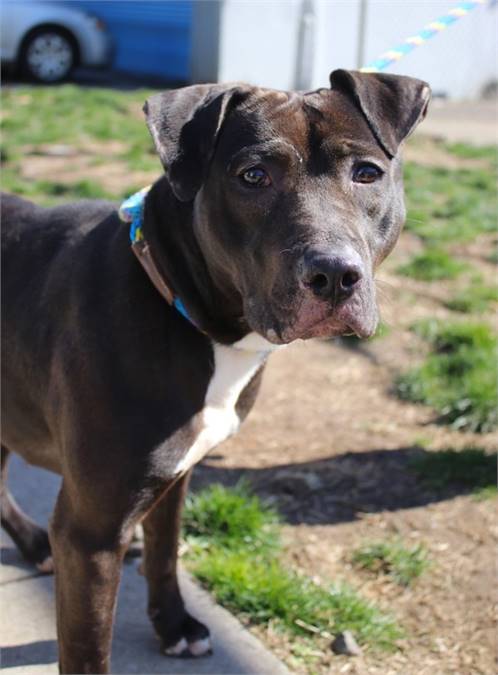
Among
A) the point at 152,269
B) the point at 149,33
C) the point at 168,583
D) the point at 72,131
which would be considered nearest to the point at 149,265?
the point at 152,269

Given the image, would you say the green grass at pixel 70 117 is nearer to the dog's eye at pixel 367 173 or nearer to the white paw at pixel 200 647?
the white paw at pixel 200 647

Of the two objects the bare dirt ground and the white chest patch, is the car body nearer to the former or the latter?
the bare dirt ground

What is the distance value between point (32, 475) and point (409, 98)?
90.2 inches

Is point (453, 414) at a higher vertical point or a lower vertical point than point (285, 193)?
lower

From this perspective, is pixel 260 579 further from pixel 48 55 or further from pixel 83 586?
pixel 48 55

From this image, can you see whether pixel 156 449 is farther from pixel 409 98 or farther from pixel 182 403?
pixel 409 98

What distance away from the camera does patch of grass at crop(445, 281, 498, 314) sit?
6000 mm

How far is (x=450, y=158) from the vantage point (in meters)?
10.3

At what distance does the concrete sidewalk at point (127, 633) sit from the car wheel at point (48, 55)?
442 inches

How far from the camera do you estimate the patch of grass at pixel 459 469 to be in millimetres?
4258

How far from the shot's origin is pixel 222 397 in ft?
9.45

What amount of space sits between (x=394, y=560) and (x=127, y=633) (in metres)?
1.01

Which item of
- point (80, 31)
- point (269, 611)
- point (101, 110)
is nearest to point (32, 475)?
point (269, 611)

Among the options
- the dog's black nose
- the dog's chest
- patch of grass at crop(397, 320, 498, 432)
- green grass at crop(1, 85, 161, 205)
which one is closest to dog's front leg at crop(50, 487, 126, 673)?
the dog's chest
